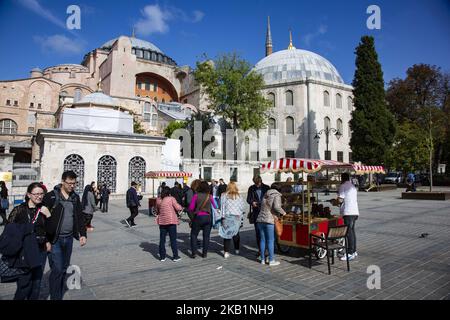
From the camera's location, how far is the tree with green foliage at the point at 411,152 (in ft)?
87.0

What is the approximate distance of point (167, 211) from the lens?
688cm

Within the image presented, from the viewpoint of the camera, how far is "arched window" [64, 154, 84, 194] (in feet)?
70.9

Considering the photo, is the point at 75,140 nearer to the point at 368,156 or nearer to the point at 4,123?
the point at 368,156

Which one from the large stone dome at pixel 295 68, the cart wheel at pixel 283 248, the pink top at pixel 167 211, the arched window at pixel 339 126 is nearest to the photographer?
the pink top at pixel 167 211

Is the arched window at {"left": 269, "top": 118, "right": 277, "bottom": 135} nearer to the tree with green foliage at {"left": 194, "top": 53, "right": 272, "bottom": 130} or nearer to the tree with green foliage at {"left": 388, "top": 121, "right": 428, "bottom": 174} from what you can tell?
the tree with green foliage at {"left": 194, "top": 53, "right": 272, "bottom": 130}

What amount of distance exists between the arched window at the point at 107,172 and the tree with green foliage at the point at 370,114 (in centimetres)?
2524

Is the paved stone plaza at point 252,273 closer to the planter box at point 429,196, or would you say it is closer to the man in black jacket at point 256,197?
the man in black jacket at point 256,197

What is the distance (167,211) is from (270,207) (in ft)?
7.94

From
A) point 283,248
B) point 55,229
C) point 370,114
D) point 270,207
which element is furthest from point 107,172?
point 370,114

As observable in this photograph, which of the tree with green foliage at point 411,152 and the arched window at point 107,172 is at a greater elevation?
the tree with green foliage at point 411,152

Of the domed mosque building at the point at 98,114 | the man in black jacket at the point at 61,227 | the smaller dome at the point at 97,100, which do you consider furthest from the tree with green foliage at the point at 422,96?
the man in black jacket at the point at 61,227

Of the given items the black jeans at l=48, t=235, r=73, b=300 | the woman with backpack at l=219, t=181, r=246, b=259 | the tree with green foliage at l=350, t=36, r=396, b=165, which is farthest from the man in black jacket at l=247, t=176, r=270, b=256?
the tree with green foliage at l=350, t=36, r=396, b=165

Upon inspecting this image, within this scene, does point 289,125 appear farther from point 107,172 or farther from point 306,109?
point 107,172
